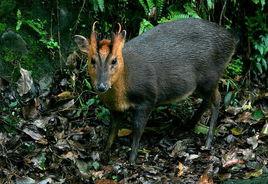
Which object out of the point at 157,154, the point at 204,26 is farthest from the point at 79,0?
the point at 157,154

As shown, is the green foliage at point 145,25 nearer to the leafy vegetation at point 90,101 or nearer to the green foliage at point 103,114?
the leafy vegetation at point 90,101

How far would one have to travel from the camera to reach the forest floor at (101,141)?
7.32 metres

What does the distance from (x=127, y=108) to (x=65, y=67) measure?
1454 millimetres

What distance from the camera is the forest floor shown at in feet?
24.0

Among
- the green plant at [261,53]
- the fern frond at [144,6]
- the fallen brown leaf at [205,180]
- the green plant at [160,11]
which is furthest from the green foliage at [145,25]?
the fallen brown leaf at [205,180]

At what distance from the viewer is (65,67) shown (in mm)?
8844

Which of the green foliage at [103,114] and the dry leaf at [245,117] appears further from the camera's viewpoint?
the dry leaf at [245,117]

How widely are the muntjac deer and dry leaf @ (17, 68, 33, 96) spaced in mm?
1070

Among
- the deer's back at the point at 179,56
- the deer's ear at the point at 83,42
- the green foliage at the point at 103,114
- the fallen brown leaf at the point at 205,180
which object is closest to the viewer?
the fallen brown leaf at the point at 205,180

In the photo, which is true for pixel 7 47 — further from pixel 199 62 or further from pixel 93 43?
pixel 199 62

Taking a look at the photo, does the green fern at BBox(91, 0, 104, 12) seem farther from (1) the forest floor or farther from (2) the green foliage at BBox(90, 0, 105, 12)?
(1) the forest floor

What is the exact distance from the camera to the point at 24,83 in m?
8.31

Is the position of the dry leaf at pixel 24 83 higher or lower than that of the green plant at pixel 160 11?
lower

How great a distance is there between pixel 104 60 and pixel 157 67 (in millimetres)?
867
